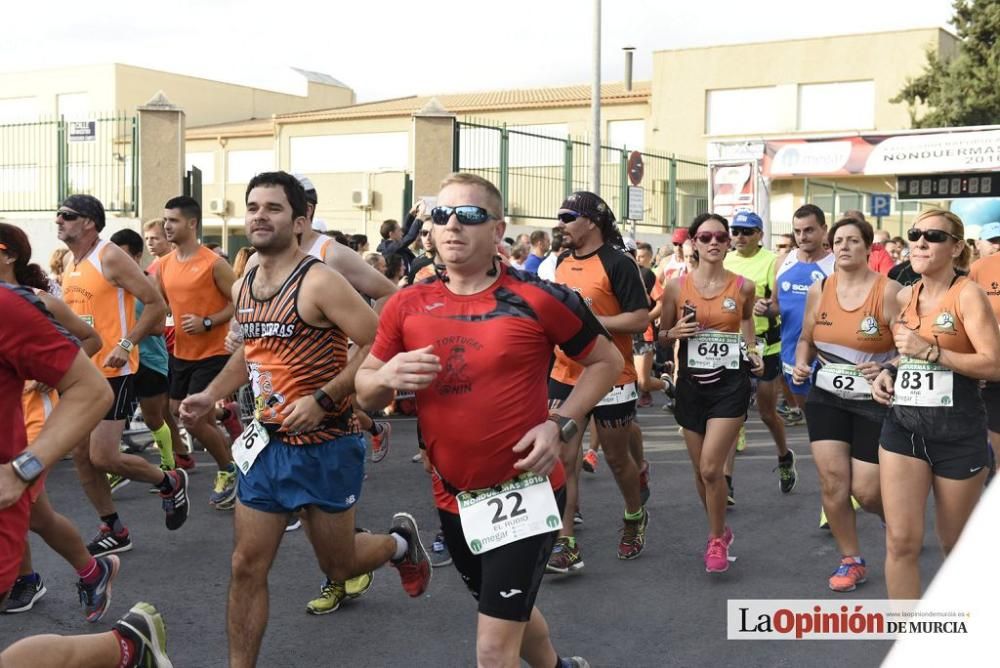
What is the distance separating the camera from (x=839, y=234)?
5.99 meters

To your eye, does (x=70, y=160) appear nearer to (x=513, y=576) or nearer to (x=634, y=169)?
(x=634, y=169)

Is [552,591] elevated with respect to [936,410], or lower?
lower

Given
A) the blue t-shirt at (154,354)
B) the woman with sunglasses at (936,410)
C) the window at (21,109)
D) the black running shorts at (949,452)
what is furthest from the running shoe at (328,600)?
the window at (21,109)

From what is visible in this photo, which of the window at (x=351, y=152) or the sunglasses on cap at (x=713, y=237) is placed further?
the window at (x=351, y=152)

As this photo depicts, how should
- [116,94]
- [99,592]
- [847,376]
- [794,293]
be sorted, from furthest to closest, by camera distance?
[116,94]
[794,293]
[847,376]
[99,592]

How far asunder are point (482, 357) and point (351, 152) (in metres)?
40.8

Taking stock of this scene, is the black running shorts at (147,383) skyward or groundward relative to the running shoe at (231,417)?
skyward

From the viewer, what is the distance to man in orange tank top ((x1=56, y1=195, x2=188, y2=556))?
661cm

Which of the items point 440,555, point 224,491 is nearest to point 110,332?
point 224,491

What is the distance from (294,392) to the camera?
4.52 meters

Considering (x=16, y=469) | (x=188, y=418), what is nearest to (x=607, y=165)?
(x=188, y=418)

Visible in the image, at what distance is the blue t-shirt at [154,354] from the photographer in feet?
26.5

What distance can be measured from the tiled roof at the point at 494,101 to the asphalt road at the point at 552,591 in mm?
34923

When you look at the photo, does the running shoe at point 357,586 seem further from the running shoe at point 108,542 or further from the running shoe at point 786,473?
the running shoe at point 786,473
